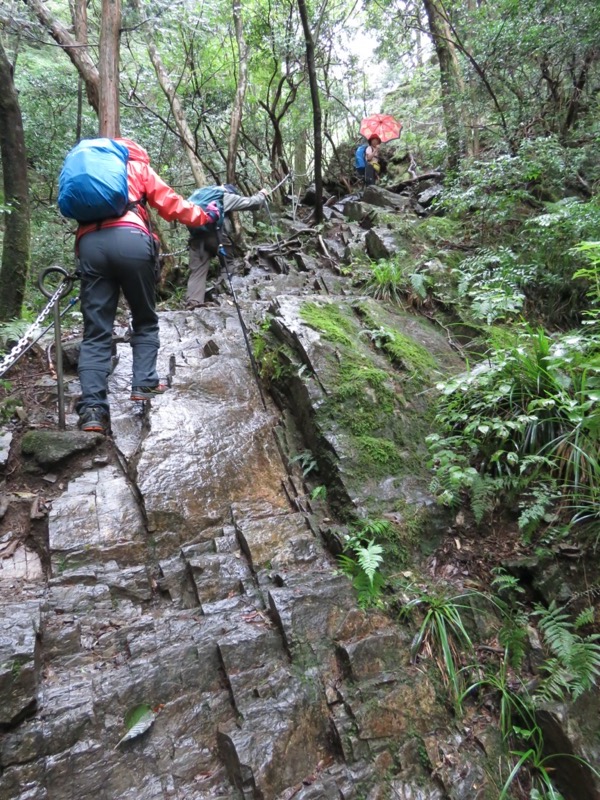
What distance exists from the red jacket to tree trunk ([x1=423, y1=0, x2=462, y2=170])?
7695 millimetres

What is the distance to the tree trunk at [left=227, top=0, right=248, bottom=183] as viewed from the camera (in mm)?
11859

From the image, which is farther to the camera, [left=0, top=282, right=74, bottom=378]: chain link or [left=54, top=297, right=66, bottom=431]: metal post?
[left=54, top=297, right=66, bottom=431]: metal post

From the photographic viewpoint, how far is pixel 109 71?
7676mm

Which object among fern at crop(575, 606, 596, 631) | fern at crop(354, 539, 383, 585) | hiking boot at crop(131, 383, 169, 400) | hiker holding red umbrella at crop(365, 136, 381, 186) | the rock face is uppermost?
hiker holding red umbrella at crop(365, 136, 381, 186)

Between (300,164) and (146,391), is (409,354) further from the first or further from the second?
(300,164)

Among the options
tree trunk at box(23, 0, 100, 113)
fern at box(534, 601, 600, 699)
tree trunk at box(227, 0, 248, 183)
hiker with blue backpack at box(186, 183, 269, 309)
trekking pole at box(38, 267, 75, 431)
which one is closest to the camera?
fern at box(534, 601, 600, 699)

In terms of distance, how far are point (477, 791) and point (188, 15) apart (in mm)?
14553

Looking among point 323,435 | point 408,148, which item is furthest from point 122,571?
point 408,148

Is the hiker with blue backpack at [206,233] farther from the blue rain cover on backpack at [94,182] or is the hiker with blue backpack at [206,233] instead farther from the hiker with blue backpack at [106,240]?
the blue rain cover on backpack at [94,182]

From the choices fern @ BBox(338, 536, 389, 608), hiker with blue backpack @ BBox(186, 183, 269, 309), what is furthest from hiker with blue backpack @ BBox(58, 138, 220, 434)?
hiker with blue backpack @ BBox(186, 183, 269, 309)

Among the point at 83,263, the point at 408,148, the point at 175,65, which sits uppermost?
the point at 175,65

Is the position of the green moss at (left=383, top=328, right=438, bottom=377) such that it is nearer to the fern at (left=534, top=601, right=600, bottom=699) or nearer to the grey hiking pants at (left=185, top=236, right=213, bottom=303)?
the fern at (left=534, top=601, right=600, bottom=699)

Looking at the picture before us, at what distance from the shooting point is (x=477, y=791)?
2.36 meters

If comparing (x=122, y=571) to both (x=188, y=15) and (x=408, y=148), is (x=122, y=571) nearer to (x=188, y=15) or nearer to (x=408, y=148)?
(x=188, y=15)
